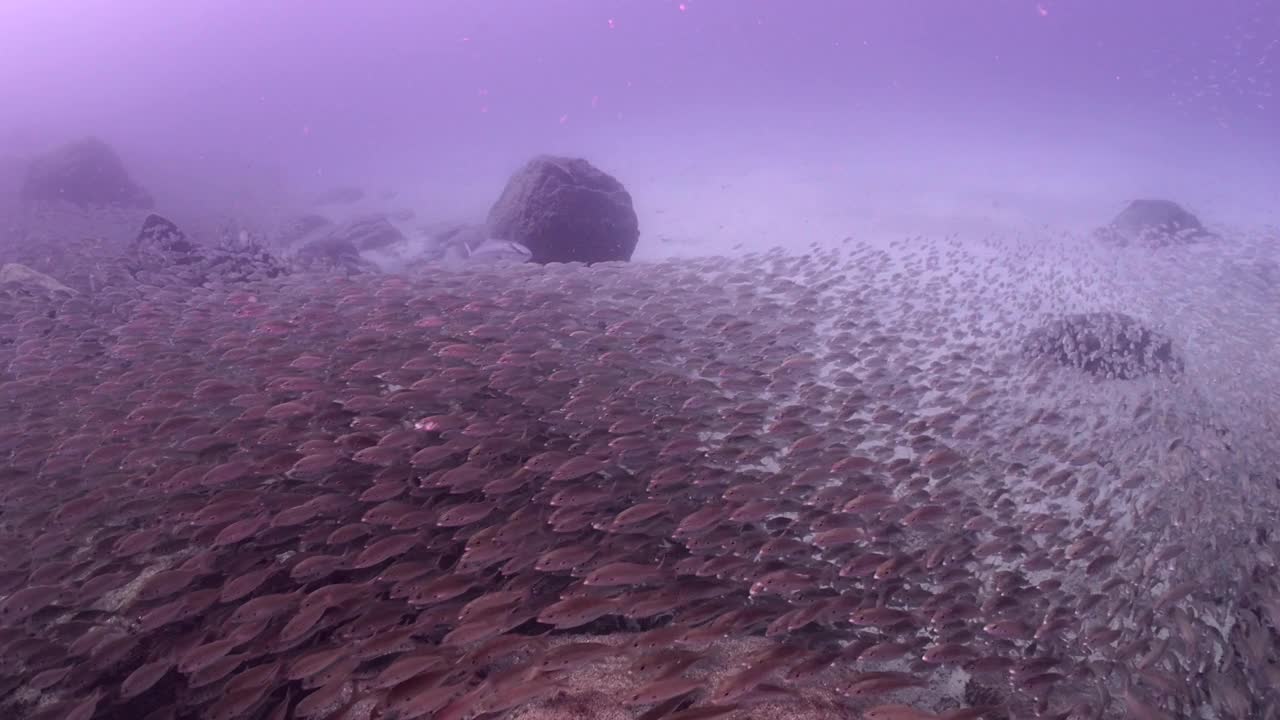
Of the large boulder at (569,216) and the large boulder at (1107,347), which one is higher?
the large boulder at (569,216)

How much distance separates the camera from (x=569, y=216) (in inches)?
647

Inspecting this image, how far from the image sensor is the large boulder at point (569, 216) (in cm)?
1642

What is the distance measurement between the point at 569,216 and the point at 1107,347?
1279cm

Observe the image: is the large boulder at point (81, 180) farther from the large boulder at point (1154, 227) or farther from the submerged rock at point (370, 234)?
the large boulder at point (1154, 227)

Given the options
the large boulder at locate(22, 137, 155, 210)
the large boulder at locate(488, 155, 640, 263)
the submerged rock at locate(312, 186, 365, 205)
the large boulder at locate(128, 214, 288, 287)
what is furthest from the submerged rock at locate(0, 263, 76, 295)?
the submerged rock at locate(312, 186, 365, 205)

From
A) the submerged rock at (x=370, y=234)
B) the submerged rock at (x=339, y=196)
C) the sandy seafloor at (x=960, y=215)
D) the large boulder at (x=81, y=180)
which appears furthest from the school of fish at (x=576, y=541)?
the submerged rock at (x=339, y=196)

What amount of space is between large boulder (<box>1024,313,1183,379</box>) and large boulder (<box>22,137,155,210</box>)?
3906 cm

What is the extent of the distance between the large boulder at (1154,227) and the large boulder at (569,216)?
69.8 feet

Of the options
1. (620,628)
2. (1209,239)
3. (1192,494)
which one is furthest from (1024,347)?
(1209,239)

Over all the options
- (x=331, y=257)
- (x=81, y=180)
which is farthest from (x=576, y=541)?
(x=81, y=180)

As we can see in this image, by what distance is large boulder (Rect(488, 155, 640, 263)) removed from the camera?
1642 centimetres

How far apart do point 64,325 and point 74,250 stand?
406 inches

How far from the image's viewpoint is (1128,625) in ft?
17.5

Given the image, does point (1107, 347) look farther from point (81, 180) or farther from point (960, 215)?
point (81, 180)
